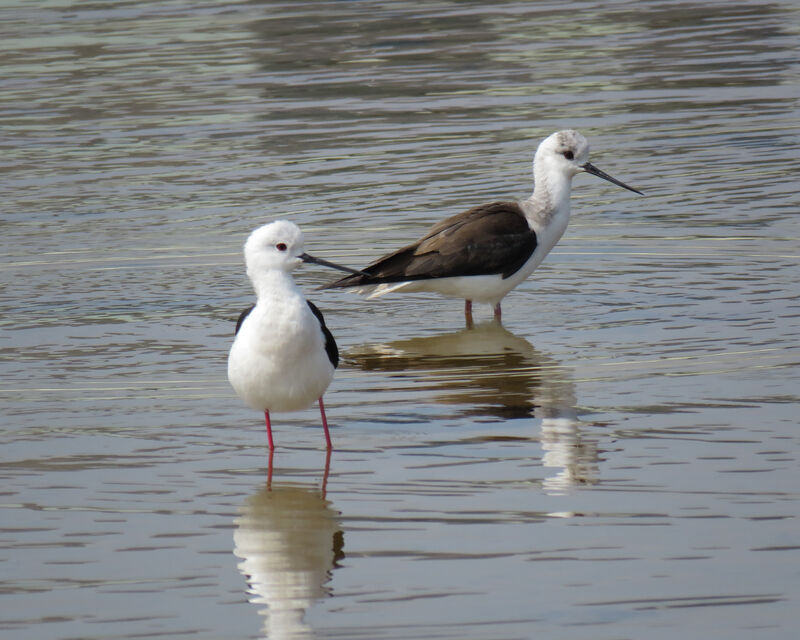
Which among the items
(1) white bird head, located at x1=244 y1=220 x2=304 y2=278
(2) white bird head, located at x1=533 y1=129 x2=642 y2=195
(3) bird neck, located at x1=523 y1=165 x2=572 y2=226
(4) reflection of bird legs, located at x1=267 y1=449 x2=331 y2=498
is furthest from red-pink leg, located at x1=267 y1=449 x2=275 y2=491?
(2) white bird head, located at x1=533 y1=129 x2=642 y2=195

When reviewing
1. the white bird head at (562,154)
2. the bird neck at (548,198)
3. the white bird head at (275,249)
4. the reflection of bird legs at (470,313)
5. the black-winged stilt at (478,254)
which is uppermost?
the white bird head at (275,249)

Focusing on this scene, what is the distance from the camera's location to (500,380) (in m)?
9.34

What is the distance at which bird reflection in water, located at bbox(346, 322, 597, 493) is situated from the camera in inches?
302

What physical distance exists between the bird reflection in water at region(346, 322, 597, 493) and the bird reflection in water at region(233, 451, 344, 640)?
1.14 metres

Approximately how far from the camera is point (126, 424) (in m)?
8.53

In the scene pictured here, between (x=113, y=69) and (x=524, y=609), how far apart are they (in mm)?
19085

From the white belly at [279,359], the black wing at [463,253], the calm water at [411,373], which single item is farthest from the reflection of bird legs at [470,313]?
the white belly at [279,359]

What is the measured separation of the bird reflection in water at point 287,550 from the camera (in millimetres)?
5957

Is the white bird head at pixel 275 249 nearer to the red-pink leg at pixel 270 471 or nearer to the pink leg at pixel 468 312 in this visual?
the red-pink leg at pixel 270 471

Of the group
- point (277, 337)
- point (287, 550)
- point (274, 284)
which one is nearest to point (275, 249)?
point (274, 284)

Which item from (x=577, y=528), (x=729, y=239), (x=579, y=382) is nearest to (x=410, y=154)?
(x=729, y=239)

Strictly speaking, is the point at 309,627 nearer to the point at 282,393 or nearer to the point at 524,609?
the point at 524,609

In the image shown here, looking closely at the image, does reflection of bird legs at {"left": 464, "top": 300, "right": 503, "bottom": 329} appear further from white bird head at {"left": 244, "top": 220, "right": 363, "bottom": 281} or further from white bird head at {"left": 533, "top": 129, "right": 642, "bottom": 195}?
white bird head at {"left": 244, "top": 220, "right": 363, "bottom": 281}

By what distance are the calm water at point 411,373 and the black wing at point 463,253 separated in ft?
1.30
